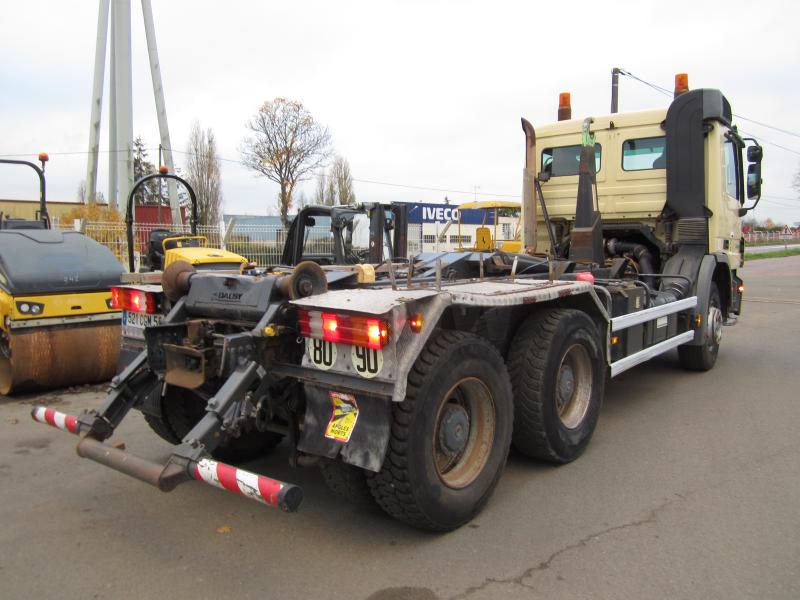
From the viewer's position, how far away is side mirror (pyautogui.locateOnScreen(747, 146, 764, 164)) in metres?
7.50

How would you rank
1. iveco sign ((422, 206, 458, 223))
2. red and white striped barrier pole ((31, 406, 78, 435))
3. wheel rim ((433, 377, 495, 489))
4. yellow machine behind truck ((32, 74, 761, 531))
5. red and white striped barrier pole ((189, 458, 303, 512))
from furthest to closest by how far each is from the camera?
1. iveco sign ((422, 206, 458, 223))
2. red and white striped barrier pole ((31, 406, 78, 435))
3. wheel rim ((433, 377, 495, 489))
4. yellow machine behind truck ((32, 74, 761, 531))
5. red and white striped barrier pole ((189, 458, 303, 512))

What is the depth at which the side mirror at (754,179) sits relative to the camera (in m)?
7.70

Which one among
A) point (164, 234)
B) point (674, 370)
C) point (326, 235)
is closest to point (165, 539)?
point (326, 235)

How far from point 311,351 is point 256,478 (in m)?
0.72

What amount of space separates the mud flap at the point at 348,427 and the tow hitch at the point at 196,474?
0.35 metres

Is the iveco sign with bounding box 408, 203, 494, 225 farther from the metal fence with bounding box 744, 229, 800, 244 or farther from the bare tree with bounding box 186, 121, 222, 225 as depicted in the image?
the metal fence with bounding box 744, 229, 800, 244

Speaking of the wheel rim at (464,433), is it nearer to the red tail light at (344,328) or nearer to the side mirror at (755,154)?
the red tail light at (344,328)

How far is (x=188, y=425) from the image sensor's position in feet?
13.7

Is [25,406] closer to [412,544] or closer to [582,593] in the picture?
[412,544]

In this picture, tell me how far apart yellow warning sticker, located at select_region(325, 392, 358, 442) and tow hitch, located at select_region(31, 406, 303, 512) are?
1.26ft

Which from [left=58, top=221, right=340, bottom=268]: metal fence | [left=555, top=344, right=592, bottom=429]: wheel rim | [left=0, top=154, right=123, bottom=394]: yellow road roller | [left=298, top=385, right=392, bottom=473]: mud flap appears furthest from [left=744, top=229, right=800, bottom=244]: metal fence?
[left=298, top=385, right=392, bottom=473]: mud flap

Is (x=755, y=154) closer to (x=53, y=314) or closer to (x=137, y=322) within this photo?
(x=137, y=322)

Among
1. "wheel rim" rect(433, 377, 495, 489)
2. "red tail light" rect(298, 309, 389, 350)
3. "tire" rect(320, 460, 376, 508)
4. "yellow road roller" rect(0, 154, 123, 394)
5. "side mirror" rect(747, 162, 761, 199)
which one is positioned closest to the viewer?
"red tail light" rect(298, 309, 389, 350)

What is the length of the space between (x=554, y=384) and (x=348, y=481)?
162 cm
